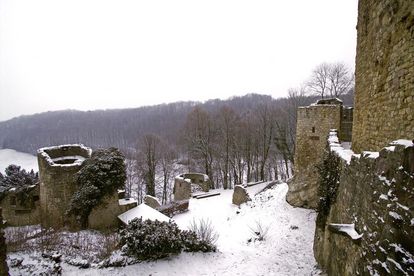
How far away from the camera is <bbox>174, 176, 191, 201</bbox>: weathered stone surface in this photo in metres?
21.6

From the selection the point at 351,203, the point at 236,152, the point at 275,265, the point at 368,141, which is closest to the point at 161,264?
the point at 275,265

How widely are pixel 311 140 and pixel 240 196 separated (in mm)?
7875

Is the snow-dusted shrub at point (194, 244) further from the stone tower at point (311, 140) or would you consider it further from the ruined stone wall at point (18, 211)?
the ruined stone wall at point (18, 211)

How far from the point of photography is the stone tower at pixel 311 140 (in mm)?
11164

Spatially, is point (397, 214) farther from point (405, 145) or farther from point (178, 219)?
point (178, 219)

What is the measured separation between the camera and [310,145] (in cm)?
1177

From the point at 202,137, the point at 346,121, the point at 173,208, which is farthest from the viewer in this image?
the point at 202,137

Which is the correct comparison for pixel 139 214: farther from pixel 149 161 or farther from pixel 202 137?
pixel 202 137

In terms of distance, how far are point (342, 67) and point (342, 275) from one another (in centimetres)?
2248

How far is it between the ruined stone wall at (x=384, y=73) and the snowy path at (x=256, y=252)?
3.95 metres

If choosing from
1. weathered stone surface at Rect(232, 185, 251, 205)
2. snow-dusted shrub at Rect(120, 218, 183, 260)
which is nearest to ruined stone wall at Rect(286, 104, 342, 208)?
→ weathered stone surface at Rect(232, 185, 251, 205)

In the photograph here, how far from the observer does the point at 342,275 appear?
420cm

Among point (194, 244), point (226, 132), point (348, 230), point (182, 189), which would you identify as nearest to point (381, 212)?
point (348, 230)

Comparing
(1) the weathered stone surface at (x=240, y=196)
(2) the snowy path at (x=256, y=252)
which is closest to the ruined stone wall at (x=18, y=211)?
(2) the snowy path at (x=256, y=252)
